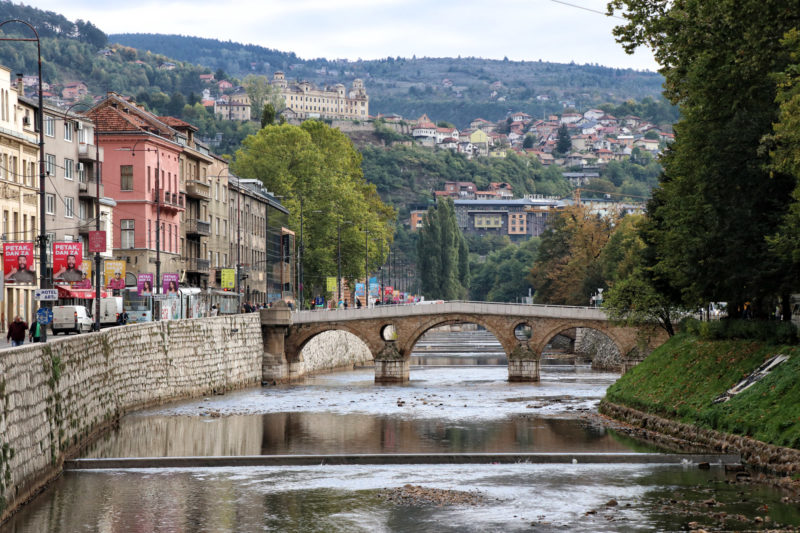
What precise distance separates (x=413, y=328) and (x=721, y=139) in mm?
48204

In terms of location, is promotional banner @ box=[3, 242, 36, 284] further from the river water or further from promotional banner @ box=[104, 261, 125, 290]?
promotional banner @ box=[104, 261, 125, 290]

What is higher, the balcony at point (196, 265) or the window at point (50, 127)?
the window at point (50, 127)

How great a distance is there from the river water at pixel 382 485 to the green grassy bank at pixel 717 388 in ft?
5.86

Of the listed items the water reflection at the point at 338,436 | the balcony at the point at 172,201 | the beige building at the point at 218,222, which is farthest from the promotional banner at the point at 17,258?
the beige building at the point at 218,222

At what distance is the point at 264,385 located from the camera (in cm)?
8250

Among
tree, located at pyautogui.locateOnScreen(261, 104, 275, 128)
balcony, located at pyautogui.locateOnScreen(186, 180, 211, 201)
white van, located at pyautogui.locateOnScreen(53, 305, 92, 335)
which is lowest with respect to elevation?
white van, located at pyautogui.locateOnScreen(53, 305, 92, 335)

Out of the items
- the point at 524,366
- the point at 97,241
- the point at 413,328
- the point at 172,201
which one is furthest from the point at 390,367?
the point at 97,241

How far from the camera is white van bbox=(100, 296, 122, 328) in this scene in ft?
213

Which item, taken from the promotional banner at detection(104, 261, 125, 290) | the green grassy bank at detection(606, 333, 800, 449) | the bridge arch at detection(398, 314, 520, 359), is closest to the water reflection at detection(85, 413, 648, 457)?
the green grassy bank at detection(606, 333, 800, 449)

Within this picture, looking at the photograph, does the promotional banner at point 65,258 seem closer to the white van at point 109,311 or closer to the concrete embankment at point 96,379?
the concrete embankment at point 96,379

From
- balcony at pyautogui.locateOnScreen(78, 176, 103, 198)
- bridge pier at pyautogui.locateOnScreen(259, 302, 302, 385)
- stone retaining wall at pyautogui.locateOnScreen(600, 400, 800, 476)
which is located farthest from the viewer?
bridge pier at pyautogui.locateOnScreen(259, 302, 302, 385)

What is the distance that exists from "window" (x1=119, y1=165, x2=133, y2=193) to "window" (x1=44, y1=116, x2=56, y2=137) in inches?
502

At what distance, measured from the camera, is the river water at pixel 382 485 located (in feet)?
98.7

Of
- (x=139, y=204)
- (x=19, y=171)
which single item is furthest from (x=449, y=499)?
(x=139, y=204)
